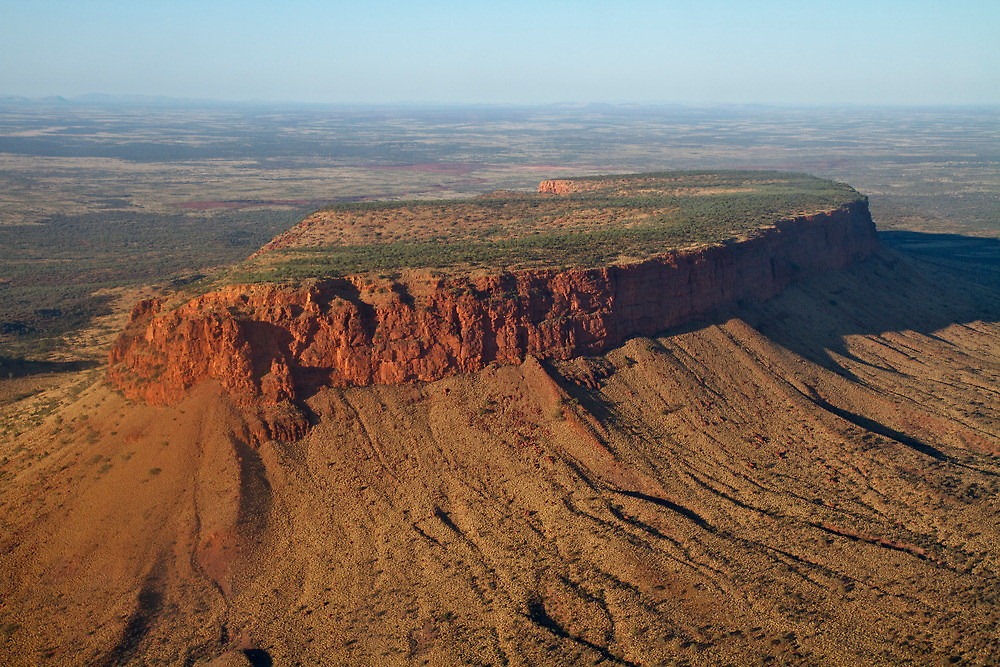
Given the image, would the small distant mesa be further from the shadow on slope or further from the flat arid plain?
the shadow on slope

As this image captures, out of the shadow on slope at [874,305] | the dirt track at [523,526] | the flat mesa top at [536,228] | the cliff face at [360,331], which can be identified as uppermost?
the flat mesa top at [536,228]

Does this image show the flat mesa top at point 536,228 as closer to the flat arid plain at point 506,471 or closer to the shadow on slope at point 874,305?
the flat arid plain at point 506,471

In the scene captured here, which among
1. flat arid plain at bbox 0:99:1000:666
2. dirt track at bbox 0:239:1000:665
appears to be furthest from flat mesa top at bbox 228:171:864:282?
dirt track at bbox 0:239:1000:665

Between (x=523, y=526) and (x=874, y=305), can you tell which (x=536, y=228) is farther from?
(x=523, y=526)

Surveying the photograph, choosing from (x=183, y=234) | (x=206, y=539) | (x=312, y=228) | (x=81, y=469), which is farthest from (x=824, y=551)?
(x=183, y=234)

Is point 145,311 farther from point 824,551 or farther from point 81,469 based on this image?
point 824,551

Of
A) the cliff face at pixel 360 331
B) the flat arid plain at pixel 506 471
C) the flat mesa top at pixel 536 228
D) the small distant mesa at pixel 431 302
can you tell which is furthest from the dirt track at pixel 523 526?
the flat mesa top at pixel 536 228

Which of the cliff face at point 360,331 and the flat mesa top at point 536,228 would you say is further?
the flat mesa top at point 536,228
